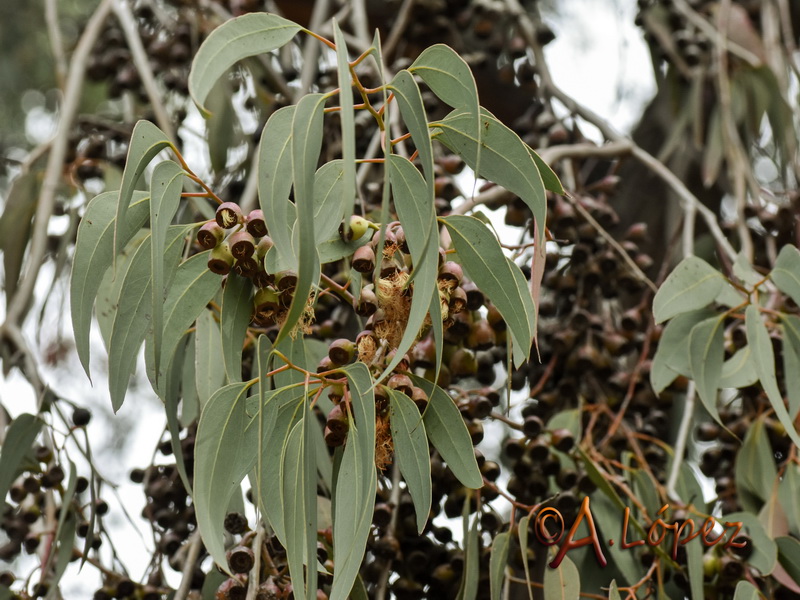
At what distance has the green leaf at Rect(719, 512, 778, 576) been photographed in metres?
1.21

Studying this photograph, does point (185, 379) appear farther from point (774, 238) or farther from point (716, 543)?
point (774, 238)

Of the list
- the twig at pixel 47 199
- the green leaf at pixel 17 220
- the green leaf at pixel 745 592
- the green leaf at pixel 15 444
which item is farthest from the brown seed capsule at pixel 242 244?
the green leaf at pixel 17 220

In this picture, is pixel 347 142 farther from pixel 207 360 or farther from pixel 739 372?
pixel 739 372

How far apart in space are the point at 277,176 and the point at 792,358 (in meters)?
0.72

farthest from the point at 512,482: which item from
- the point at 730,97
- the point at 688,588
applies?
the point at 730,97

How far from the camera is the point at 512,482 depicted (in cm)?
133

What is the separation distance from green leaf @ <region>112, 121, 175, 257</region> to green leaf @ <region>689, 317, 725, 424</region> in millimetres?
675

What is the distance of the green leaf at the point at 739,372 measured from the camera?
1.24m

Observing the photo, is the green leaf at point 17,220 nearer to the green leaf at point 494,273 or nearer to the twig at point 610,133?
the twig at point 610,133

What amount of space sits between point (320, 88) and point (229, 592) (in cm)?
105

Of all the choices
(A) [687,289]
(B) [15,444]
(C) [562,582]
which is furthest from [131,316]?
(A) [687,289]

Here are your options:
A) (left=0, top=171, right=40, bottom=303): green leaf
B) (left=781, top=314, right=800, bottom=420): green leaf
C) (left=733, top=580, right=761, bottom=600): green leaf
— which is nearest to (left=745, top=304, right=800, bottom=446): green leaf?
(left=781, top=314, right=800, bottom=420): green leaf

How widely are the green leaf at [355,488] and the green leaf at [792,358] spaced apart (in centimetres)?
57

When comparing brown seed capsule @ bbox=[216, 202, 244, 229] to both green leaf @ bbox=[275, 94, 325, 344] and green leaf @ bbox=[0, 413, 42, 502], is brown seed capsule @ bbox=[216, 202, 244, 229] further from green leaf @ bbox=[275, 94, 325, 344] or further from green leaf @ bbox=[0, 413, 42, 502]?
green leaf @ bbox=[0, 413, 42, 502]
